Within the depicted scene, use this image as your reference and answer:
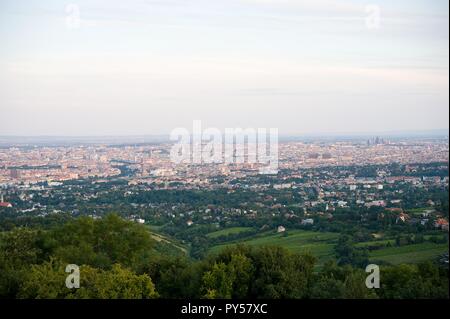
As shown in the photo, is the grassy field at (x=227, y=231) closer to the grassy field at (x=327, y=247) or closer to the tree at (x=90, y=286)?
the grassy field at (x=327, y=247)

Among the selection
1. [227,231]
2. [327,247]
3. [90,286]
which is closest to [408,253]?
[327,247]

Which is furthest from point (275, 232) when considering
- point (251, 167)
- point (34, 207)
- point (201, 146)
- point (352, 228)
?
point (34, 207)

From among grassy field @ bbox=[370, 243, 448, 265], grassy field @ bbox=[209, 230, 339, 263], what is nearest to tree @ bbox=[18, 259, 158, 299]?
grassy field @ bbox=[370, 243, 448, 265]

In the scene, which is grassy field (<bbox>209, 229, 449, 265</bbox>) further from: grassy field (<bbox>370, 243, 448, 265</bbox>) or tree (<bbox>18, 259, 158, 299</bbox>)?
tree (<bbox>18, 259, 158, 299</bbox>)

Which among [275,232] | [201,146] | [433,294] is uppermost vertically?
[201,146]

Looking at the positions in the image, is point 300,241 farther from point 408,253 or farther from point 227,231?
point 408,253
